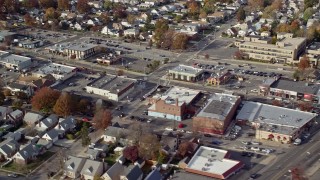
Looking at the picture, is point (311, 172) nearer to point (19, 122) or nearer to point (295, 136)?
point (295, 136)

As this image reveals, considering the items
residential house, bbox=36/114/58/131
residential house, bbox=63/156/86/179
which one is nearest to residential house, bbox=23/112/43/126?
residential house, bbox=36/114/58/131

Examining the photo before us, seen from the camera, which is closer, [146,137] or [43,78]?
[146,137]

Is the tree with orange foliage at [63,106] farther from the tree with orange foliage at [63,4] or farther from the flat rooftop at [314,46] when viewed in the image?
the tree with orange foliage at [63,4]

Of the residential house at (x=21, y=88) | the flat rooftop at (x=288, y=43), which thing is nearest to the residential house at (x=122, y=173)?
the residential house at (x=21, y=88)

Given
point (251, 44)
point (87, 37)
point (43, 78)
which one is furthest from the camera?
point (87, 37)

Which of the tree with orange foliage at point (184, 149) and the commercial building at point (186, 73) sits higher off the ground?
the commercial building at point (186, 73)

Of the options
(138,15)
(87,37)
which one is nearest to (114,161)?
(87,37)

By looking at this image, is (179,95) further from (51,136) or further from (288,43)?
(288,43)
